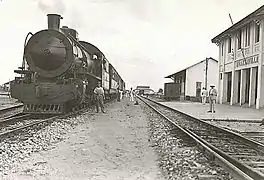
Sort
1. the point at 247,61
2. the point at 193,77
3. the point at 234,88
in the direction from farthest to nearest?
the point at 193,77, the point at 234,88, the point at 247,61

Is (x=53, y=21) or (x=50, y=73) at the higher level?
(x=53, y=21)

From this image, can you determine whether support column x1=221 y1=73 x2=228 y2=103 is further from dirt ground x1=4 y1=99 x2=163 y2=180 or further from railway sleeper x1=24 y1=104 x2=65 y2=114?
dirt ground x1=4 y1=99 x2=163 y2=180

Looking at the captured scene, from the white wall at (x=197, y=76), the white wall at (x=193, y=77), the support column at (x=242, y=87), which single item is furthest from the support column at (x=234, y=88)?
the white wall at (x=193, y=77)

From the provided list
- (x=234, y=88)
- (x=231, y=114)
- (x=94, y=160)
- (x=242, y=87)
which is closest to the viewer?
(x=94, y=160)

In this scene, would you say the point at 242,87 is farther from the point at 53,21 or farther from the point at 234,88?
the point at 53,21

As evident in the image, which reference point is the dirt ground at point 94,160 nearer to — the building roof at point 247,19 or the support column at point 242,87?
the building roof at point 247,19

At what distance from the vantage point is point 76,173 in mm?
6184

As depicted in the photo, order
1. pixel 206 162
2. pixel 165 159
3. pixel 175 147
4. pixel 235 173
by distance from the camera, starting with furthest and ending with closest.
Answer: pixel 175 147
pixel 165 159
pixel 206 162
pixel 235 173

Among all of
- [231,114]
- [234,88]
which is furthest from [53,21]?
[234,88]

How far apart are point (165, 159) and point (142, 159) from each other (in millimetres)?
471

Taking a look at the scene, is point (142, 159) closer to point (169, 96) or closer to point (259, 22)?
point (259, 22)

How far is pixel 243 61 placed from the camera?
29906 millimetres

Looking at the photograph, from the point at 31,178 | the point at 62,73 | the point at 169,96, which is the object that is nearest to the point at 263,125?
the point at 62,73

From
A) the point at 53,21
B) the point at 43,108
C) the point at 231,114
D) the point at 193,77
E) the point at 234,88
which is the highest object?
the point at 53,21
